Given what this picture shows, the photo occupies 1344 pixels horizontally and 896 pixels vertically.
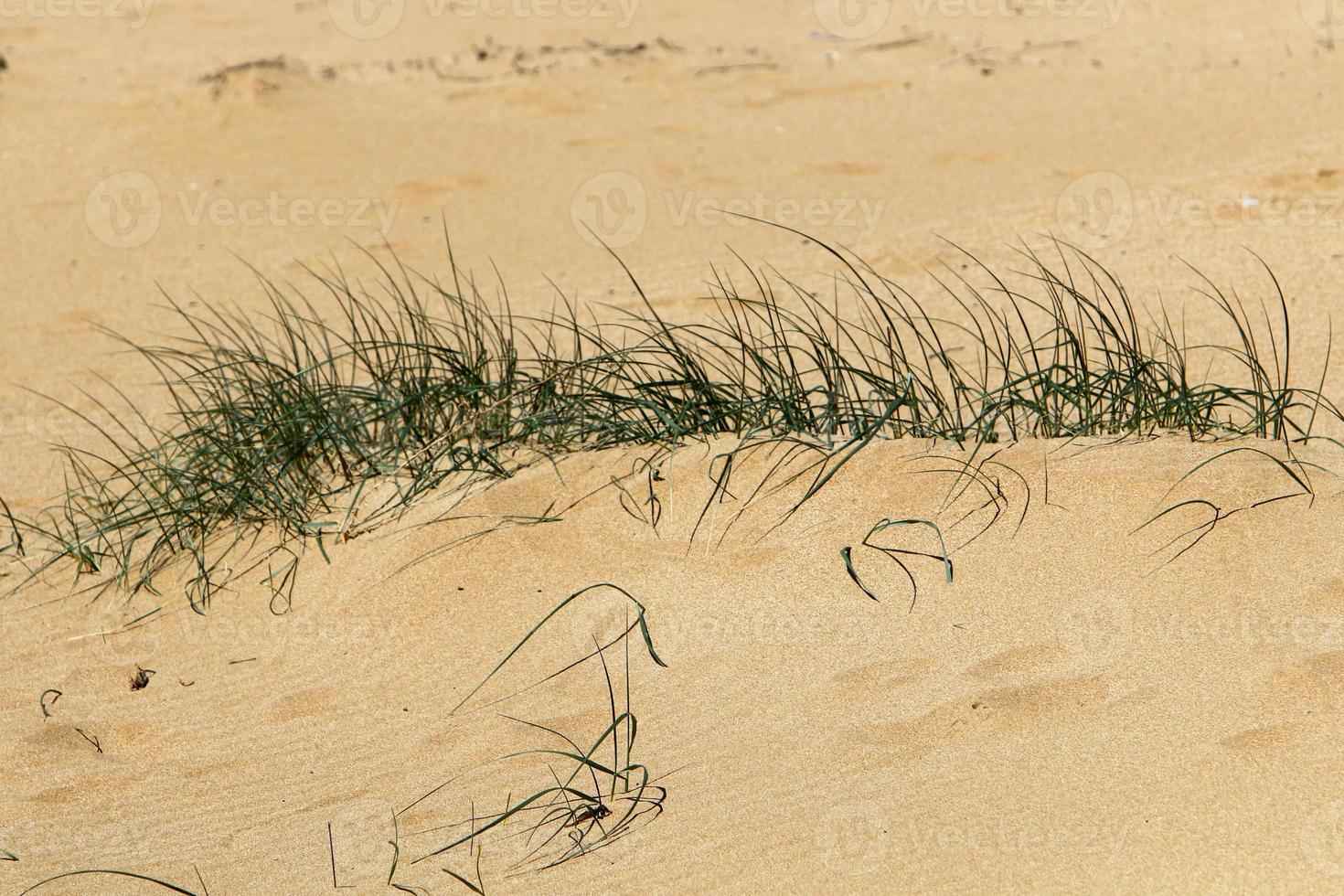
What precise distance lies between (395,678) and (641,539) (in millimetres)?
510

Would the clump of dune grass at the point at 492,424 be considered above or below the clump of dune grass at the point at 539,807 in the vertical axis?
above

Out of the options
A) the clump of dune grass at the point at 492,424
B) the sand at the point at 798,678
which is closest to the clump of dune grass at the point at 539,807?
the sand at the point at 798,678

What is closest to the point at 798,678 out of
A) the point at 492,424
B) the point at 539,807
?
the point at 539,807

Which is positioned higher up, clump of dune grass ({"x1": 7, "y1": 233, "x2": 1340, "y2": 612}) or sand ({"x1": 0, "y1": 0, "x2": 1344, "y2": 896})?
clump of dune grass ({"x1": 7, "y1": 233, "x2": 1340, "y2": 612})

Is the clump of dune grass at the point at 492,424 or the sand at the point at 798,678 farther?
the clump of dune grass at the point at 492,424

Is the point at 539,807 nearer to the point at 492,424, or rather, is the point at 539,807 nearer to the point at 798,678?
the point at 798,678

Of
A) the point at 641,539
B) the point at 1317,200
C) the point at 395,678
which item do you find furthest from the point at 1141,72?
the point at 395,678

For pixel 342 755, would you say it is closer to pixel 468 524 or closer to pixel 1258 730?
pixel 468 524

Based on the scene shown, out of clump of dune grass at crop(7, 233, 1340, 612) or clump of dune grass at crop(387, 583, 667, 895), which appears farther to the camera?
clump of dune grass at crop(7, 233, 1340, 612)

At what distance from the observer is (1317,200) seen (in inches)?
181

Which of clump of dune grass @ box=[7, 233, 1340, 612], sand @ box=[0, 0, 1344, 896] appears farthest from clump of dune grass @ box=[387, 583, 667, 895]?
clump of dune grass @ box=[7, 233, 1340, 612]

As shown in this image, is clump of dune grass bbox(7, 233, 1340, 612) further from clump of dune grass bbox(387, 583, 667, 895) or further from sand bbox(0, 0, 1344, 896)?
clump of dune grass bbox(387, 583, 667, 895)

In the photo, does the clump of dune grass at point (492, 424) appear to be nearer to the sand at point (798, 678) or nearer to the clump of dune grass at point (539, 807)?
the sand at point (798, 678)

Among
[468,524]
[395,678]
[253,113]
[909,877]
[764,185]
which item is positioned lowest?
[909,877]
